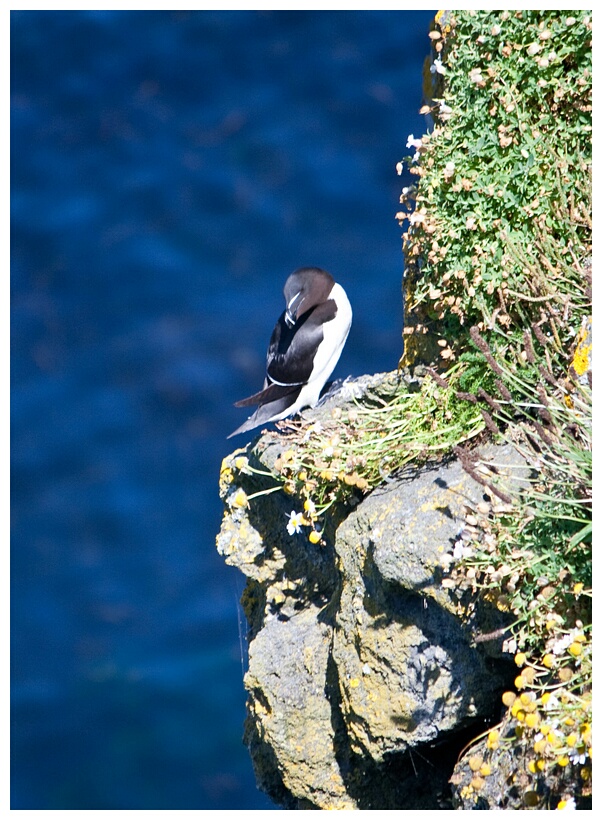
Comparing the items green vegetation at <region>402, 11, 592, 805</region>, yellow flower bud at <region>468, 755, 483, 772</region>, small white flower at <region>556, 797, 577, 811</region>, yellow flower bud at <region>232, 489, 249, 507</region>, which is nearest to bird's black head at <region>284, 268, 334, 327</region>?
green vegetation at <region>402, 11, 592, 805</region>

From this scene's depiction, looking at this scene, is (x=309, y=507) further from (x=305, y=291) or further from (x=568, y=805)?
(x=568, y=805)

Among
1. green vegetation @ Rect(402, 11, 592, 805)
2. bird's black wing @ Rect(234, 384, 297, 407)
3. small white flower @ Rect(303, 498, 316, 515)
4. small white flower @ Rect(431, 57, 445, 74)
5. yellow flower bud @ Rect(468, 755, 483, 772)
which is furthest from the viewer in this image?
bird's black wing @ Rect(234, 384, 297, 407)

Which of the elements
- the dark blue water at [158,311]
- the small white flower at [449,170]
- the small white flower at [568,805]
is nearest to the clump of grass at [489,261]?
the small white flower at [449,170]

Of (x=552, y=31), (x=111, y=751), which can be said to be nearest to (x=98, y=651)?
(x=111, y=751)

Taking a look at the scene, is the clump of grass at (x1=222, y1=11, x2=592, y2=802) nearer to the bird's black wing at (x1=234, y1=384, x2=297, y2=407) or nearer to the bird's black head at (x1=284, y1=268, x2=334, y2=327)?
the bird's black wing at (x1=234, y1=384, x2=297, y2=407)

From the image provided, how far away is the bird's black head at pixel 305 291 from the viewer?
17.2ft

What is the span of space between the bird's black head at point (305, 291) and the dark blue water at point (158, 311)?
14.7 feet

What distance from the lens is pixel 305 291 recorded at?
530 cm

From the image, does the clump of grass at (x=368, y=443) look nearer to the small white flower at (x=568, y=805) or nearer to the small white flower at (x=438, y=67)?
the small white flower at (x=438, y=67)

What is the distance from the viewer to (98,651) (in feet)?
30.1

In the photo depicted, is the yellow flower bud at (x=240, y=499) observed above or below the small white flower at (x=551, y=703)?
above

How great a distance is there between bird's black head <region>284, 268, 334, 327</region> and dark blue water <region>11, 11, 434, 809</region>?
14.7 feet

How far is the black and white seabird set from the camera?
5.18m

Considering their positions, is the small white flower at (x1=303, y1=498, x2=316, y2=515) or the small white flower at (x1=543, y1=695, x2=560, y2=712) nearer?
the small white flower at (x1=543, y1=695, x2=560, y2=712)
